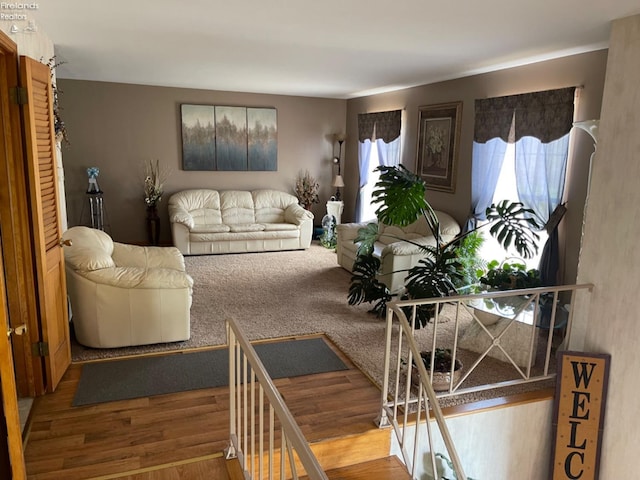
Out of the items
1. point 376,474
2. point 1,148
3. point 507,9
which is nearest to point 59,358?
point 1,148

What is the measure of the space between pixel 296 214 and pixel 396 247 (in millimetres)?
2741

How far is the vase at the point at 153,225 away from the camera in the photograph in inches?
283

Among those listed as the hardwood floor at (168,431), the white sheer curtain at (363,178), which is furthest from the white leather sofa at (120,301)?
the white sheer curtain at (363,178)

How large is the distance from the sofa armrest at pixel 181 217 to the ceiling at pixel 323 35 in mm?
1925

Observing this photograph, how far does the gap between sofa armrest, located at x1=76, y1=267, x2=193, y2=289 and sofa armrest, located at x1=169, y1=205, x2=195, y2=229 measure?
2987 millimetres

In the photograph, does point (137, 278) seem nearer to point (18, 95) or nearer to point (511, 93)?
point (18, 95)

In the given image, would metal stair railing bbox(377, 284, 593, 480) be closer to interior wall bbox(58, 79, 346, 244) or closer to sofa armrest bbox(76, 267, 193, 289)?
sofa armrest bbox(76, 267, 193, 289)

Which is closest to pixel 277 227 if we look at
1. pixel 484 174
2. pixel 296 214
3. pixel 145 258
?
pixel 296 214

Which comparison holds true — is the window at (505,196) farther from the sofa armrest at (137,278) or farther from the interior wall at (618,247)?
the sofa armrest at (137,278)

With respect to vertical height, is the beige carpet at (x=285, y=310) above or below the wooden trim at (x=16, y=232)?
below

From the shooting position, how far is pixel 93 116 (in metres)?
6.93

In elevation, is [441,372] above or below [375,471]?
above

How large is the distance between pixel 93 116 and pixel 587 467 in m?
7.09

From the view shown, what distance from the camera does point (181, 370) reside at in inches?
133
